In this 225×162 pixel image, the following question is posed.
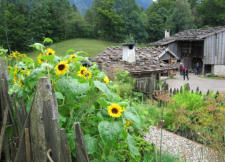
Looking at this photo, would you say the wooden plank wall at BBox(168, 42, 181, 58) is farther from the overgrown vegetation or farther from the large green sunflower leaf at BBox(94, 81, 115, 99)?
the large green sunflower leaf at BBox(94, 81, 115, 99)

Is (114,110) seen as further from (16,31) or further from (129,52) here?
(16,31)

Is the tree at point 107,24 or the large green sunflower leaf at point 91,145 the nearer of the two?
the large green sunflower leaf at point 91,145

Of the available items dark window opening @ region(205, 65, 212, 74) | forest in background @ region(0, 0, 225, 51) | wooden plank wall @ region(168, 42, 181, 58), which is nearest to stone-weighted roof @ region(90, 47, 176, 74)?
wooden plank wall @ region(168, 42, 181, 58)

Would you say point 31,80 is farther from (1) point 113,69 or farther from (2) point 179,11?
(2) point 179,11

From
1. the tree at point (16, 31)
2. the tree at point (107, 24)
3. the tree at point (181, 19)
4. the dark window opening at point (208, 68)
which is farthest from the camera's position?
the tree at point (107, 24)

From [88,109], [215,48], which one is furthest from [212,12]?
[88,109]

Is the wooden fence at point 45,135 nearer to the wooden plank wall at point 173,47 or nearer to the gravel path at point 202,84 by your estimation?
the gravel path at point 202,84

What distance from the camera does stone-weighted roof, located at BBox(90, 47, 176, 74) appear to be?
1143 cm

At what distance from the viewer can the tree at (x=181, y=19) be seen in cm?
4012

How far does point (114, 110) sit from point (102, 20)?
151ft

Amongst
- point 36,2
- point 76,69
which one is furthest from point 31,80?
point 36,2

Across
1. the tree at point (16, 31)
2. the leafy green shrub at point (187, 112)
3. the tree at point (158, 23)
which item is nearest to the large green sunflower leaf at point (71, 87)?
the leafy green shrub at point (187, 112)

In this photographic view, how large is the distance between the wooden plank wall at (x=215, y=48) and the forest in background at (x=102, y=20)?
53.6 feet

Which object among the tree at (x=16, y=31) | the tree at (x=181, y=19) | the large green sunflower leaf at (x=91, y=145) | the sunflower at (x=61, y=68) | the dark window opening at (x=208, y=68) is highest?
the tree at (x=181, y=19)
